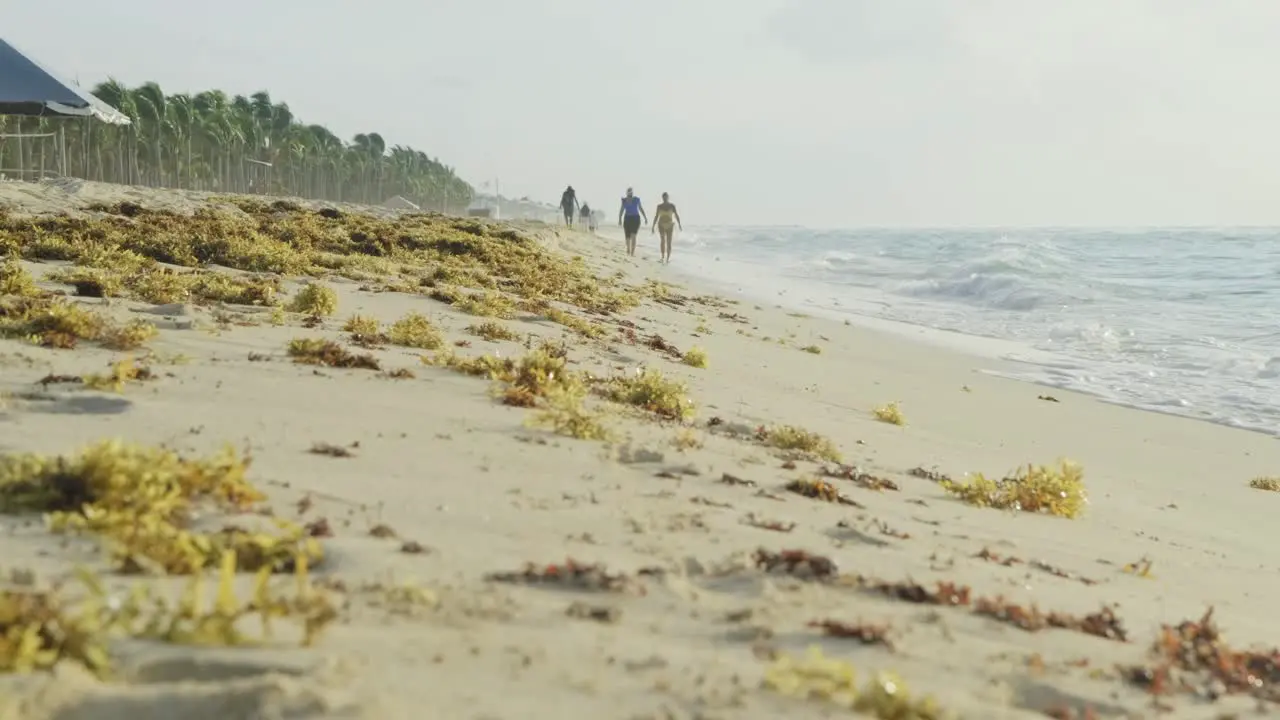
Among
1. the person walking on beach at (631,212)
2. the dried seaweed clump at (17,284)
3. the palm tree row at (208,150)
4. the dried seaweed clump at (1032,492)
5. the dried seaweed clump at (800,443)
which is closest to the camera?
the dried seaweed clump at (1032,492)

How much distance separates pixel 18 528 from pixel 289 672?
117cm

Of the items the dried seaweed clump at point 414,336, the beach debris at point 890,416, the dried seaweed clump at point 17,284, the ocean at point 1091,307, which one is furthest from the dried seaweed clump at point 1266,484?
the dried seaweed clump at point 17,284

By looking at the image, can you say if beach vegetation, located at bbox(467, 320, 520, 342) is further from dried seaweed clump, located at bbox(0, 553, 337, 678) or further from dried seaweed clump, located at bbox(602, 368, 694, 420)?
dried seaweed clump, located at bbox(0, 553, 337, 678)

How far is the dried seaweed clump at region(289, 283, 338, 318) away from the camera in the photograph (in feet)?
21.3

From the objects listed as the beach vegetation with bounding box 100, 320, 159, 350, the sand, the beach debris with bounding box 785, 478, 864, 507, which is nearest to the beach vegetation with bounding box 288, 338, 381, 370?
the sand

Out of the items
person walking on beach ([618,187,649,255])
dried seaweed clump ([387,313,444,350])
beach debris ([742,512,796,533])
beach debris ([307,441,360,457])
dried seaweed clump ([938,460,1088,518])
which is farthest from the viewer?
person walking on beach ([618,187,649,255])

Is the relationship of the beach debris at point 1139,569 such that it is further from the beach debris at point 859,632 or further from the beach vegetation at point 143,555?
the beach vegetation at point 143,555

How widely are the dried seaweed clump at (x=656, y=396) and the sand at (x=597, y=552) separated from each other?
29cm

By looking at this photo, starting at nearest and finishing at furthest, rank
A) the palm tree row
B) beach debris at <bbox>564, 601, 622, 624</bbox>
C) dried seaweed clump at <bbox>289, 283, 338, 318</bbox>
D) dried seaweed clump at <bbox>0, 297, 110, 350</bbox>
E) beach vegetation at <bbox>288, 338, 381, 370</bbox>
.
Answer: beach debris at <bbox>564, 601, 622, 624</bbox>, dried seaweed clump at <bbox>0, 297, 110, 350</bbox>, beach vegetation at <bbox>288, 338, 381, 370</bbox>, dried seaweed clump at <bbox>289, 283, 338, 318</bbox>, the palm tree row

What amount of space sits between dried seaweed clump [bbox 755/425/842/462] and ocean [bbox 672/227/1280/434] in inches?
273

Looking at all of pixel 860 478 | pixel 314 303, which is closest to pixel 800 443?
pixel 860 478

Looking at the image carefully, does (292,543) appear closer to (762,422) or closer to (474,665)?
(474,665)

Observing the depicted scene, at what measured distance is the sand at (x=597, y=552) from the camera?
1812 mm

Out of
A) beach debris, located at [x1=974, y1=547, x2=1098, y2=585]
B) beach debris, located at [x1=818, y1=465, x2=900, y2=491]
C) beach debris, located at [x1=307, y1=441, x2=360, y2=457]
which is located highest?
beach debris, located at [x1=307, y1=441, x2=360, y2=457]
